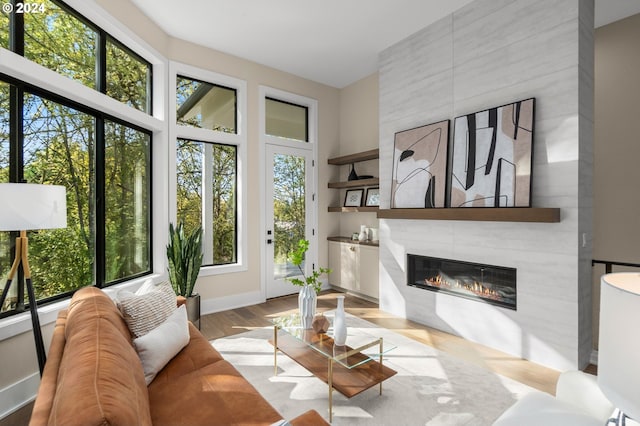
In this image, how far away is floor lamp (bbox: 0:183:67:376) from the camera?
165 cm

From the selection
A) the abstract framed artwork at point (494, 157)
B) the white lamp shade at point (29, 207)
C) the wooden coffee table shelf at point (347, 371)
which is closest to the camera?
the white lamp shade at point (29, 207)

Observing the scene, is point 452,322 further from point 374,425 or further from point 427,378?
point 374,425

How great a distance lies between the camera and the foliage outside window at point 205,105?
158 inches

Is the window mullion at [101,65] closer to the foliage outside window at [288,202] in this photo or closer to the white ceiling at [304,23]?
the white ceiling at [304,23]

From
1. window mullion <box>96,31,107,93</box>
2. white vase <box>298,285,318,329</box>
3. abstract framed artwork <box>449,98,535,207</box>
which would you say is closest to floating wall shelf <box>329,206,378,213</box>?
abstract framed artwork <box>449,98,535,207</box>

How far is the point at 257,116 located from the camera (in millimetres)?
4508

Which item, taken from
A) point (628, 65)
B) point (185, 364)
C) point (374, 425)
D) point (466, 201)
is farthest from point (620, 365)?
point (628, 65)

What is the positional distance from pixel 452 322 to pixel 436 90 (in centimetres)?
248

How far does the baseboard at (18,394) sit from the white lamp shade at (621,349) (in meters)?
3.07

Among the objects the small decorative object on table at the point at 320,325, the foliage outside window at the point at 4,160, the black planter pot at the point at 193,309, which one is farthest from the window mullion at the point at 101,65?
the small decorative object on table at the point at 320,325

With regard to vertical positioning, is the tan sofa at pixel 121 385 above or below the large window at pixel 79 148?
below

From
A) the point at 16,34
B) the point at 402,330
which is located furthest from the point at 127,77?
the point at 402,330

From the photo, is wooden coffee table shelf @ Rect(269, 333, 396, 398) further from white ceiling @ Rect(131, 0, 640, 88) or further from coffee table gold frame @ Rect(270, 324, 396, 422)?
white ceiling @ Rect(131, 0, 640, 88)

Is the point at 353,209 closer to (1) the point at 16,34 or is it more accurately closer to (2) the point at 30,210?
(2) the point at 30,210
